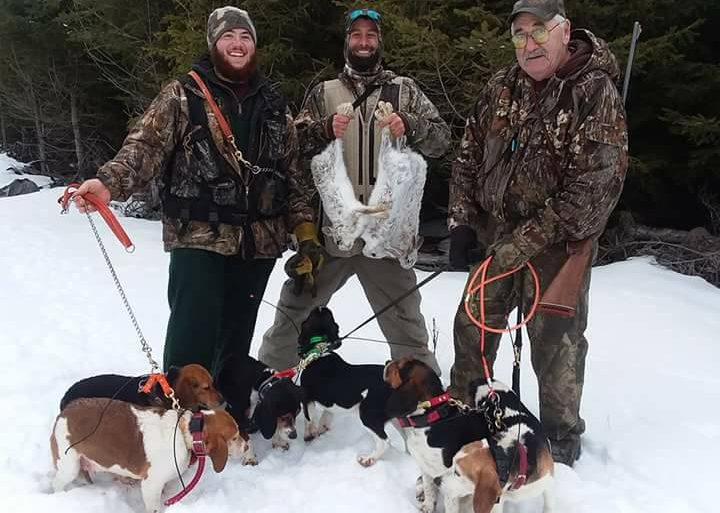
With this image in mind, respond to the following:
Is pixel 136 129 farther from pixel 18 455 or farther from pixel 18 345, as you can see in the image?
pixel 18 345

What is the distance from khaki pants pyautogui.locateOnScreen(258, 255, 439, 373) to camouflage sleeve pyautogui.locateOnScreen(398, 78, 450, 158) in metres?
0.81

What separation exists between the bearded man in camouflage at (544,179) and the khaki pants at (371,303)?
55cm

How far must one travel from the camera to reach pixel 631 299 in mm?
6281

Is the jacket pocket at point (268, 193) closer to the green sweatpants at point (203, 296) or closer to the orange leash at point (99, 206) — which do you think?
the green sweatpants at point (203, 296)

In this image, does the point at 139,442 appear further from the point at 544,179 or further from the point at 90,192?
the point at 544,179

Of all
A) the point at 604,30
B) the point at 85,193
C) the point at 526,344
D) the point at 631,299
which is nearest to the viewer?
the point at 85,193

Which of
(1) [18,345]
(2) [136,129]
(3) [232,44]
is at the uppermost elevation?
(3) [232,44]

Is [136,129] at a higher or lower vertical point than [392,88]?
lower

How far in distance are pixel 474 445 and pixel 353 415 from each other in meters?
1.44

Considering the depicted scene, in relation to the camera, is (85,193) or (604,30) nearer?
(85,193)

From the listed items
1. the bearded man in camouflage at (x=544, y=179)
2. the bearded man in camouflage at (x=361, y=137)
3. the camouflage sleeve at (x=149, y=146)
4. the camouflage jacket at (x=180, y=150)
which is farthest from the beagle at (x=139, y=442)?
the bearded man in camouflage at (x=544, y=179)

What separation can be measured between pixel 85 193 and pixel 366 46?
74.1 inches

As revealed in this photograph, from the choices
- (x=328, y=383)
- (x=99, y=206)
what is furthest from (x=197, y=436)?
(x=99, y=206)

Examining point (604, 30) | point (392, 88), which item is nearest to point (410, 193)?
point (392, 88)
